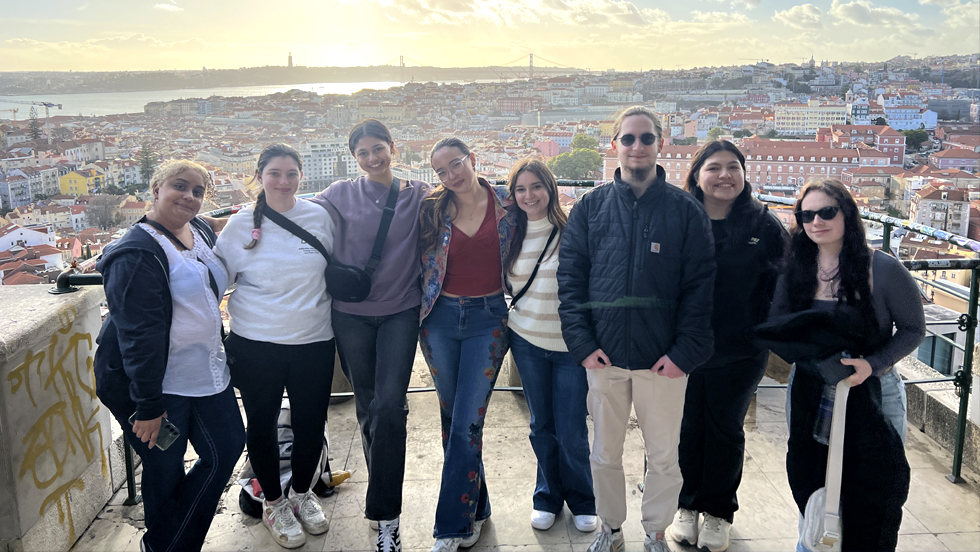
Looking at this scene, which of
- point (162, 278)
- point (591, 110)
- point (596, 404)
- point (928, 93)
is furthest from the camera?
point (591, 110)

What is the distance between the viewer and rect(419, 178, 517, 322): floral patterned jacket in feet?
6.48

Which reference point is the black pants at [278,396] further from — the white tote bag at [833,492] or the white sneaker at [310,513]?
the white tote bag at [833,492]

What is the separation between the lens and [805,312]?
1612 mm

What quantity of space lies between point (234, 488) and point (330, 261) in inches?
41.4

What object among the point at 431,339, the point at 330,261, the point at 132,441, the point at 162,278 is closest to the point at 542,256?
the point at 431,339

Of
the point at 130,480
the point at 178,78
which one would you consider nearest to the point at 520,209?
the point at 130,480

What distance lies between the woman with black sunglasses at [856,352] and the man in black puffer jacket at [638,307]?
26 centimetres

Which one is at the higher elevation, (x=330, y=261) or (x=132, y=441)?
(x=330, y=261)

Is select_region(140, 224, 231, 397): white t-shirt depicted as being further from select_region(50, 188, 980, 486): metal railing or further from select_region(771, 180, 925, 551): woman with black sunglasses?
select_region(771, 180, 925, 551): woman with black sunglasses

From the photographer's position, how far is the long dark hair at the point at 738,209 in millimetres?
1830

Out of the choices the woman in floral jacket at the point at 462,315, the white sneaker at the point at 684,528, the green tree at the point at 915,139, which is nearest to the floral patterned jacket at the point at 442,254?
the woman in floral jacket at the point at 462,315

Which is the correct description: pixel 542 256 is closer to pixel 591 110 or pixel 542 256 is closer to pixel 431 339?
pixel 431 339

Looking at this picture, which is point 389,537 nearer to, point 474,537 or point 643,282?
point 474,537

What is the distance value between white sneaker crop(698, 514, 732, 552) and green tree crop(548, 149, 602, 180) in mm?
51479
